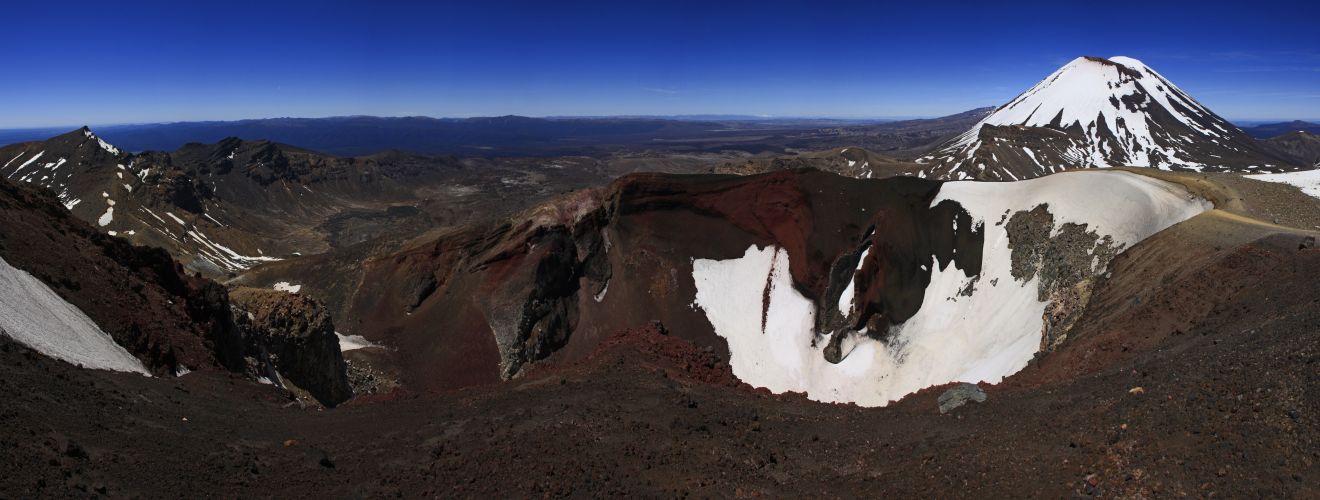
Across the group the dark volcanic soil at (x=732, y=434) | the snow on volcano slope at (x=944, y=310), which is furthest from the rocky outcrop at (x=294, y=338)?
the snow on volcano slope at (x=944, y=310)

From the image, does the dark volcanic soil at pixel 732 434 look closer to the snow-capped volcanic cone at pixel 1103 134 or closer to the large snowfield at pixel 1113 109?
the snow-capped volcanic cone at pixel 1103 134

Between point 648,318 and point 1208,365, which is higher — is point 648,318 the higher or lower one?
the lower one

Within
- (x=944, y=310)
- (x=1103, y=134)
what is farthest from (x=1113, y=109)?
(x=944, y=310)

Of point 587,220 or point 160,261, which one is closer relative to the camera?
point 160,261

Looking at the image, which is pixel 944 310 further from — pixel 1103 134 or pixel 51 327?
pixel 1103 134

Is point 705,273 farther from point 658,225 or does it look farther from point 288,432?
point 288,432

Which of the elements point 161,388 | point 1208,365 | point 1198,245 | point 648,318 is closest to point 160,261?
point 161,388
